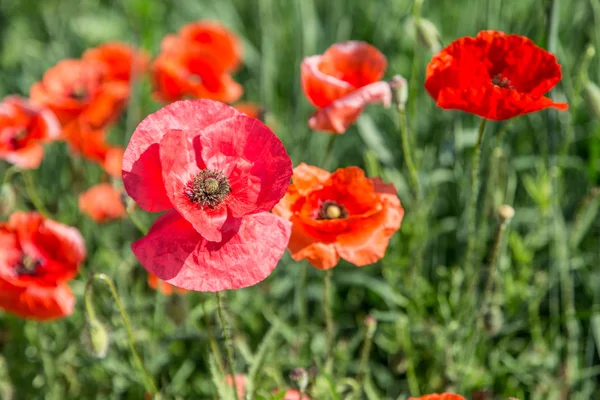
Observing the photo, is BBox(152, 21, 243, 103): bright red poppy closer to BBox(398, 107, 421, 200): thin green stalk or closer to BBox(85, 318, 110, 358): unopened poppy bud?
BBox(398, 107, 421, 200): thin green stalk

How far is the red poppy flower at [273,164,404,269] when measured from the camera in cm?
141

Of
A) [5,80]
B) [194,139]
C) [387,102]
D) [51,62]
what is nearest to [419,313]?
[387,102]

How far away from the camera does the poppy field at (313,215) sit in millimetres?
1334

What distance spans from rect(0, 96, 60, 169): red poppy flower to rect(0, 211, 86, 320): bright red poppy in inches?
10.6

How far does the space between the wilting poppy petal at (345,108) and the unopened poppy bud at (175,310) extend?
99 cm

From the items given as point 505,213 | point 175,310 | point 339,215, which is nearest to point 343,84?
point 339,215

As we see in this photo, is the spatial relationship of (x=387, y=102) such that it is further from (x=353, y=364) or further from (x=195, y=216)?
(x=353, y=364)

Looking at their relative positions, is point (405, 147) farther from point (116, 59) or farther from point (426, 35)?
point (116, 59)

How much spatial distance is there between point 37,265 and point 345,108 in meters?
0.94

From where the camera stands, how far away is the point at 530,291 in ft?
7.14

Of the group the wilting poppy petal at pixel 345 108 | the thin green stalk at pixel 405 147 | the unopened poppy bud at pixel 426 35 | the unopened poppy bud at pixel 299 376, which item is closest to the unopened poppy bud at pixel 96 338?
the unopened poppy bud at pixel 299 376

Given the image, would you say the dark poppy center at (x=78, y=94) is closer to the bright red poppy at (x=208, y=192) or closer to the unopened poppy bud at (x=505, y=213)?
the bright red poppy at (x=208, y=192)

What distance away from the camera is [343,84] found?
161 centimetres

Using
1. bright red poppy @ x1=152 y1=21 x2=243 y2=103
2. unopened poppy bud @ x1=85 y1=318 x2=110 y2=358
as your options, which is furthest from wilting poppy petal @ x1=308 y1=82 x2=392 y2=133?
bright red poppy @ x1=152 y1=21 x2=243 y2=103
